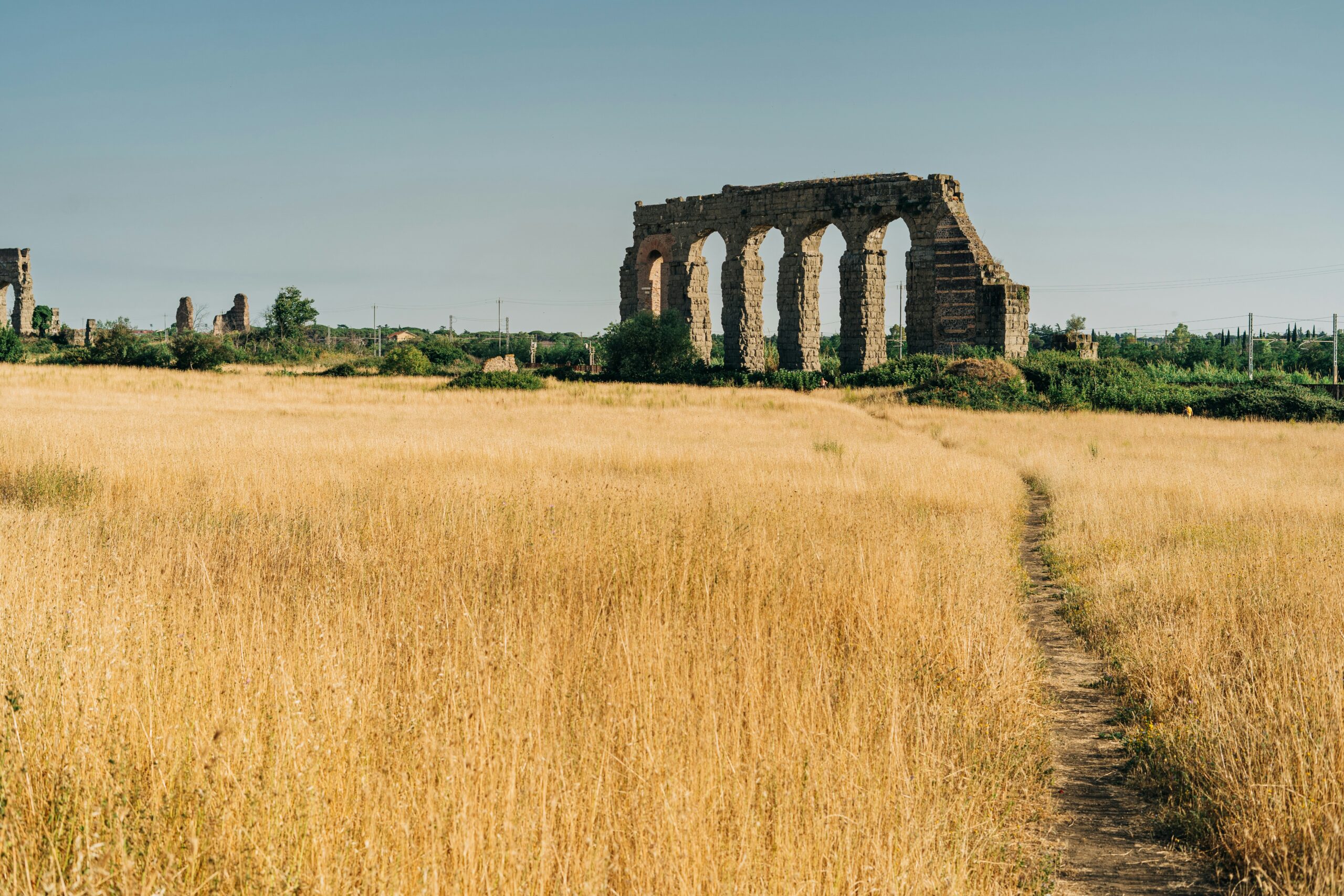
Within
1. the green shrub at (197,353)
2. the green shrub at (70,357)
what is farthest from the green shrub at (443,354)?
the green shrub at (70,357)

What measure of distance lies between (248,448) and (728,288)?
2732 cm

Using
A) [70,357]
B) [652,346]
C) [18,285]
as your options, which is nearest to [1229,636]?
[652,346]

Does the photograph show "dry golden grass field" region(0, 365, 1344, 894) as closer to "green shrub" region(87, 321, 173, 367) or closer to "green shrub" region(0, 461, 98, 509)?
"green shrub" region(0, 461, 98, 509)

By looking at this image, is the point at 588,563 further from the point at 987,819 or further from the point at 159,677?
the point at 987,819

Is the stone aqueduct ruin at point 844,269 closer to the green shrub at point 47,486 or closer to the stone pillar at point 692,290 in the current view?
the stone pillar at point 692,290

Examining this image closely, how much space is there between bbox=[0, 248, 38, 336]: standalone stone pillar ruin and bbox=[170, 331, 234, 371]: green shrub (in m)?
19.1

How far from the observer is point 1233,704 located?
14.0ft

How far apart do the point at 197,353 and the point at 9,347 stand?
37.8ft

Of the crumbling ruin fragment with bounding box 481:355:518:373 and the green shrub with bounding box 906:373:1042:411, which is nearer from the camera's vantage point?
the green shrub with bounding box 906:373:1042:411

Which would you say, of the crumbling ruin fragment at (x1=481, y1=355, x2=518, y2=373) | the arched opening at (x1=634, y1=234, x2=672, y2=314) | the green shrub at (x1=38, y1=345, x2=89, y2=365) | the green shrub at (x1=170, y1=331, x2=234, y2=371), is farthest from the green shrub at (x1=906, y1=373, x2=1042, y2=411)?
the green shrub at (x1=38, y1=345, x2=89, y2=365)

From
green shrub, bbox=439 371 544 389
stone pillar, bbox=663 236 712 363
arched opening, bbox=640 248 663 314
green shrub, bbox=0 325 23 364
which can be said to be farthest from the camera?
green shrub, bbox=0 325 23 364

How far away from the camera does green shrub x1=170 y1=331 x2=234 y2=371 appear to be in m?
45.3

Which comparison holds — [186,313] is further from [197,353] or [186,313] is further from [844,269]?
[844,269]

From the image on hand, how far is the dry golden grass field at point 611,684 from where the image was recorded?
9.25 feet
